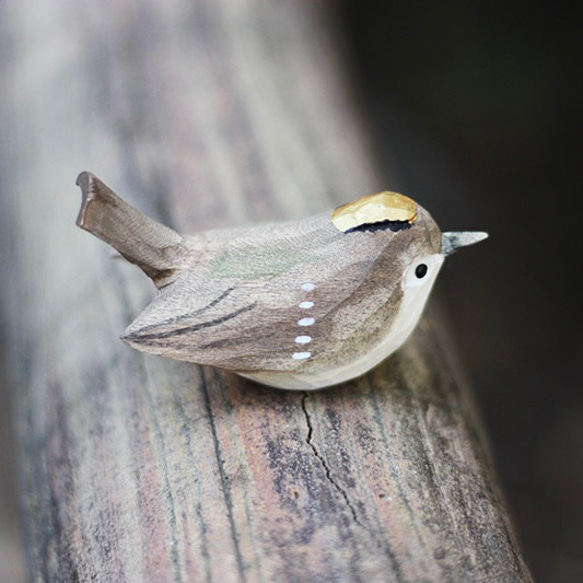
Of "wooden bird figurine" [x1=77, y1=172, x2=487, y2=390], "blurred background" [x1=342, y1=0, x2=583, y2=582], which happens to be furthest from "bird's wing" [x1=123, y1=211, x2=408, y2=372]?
"blurred background" [x1=342, y1=0, x2=583, y2=582]

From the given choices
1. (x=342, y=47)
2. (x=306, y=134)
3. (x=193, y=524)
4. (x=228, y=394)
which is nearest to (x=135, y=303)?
(x=228, y=394)

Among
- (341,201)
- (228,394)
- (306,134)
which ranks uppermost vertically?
(306,134)

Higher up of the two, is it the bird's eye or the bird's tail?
the bird's tail

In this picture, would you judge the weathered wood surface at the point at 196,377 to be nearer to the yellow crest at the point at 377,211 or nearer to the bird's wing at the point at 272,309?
the bird's wing at the point at 272,309

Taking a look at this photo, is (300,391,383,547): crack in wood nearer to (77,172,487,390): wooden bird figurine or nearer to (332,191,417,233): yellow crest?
(77,172,487,390): wooden bird figurine

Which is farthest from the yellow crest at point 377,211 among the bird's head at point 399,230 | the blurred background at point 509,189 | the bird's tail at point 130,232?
the blurred background at point 509,189

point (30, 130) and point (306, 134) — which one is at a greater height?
point (30, 130)

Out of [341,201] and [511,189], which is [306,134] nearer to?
[341,201]

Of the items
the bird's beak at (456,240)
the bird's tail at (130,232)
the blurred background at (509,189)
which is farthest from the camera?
the blurred background at (509,189)
